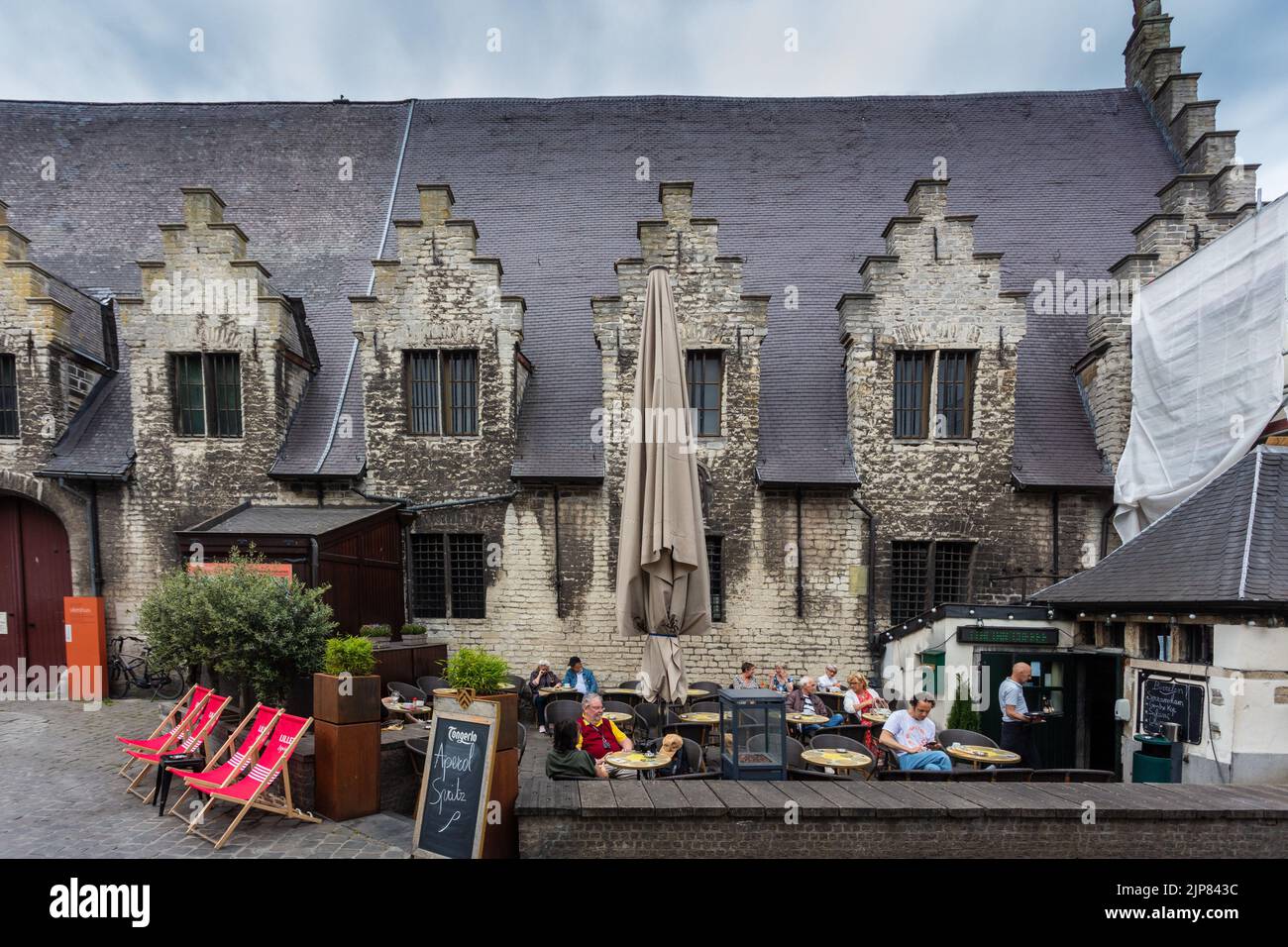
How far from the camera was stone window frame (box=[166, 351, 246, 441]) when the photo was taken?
1305 centimetres

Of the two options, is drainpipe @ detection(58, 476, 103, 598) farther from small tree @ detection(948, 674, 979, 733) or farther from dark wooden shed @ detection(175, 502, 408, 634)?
small tree @ detection(948, 674, 979, 733)

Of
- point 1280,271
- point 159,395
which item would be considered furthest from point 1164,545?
point 159,395

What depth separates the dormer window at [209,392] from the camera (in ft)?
43.2

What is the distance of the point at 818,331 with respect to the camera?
47.6ft

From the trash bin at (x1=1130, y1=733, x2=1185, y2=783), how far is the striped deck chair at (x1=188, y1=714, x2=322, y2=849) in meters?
8.89

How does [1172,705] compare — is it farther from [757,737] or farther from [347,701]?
[347,701]

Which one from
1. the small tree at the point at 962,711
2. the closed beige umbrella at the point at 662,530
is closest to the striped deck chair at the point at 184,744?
the closed beige umbrella at the point at 662,530

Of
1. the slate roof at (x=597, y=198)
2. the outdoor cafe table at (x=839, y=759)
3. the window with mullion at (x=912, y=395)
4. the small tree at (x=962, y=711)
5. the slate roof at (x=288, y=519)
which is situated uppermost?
the slate roof at (x=597, y=198)

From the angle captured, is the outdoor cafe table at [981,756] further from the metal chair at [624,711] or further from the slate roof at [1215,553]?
the metal chair at [624,711]

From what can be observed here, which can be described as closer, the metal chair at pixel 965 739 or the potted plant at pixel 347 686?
the potted plant at pixel 347 686

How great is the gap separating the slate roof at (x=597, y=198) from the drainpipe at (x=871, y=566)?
81 cm

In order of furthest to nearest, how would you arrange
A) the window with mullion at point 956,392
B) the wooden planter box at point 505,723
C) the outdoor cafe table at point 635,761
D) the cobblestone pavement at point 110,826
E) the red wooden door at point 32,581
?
the red wooden door at point 32,581 → the window with mullion at point 956,392 → the outdoor cafe table at point 635,761 → the cobblestone pavement at point 110,826 → the wooden planter box at point 505,723

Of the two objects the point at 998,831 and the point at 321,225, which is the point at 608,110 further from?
the point at 998,831

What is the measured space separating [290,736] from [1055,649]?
9.69 meters
